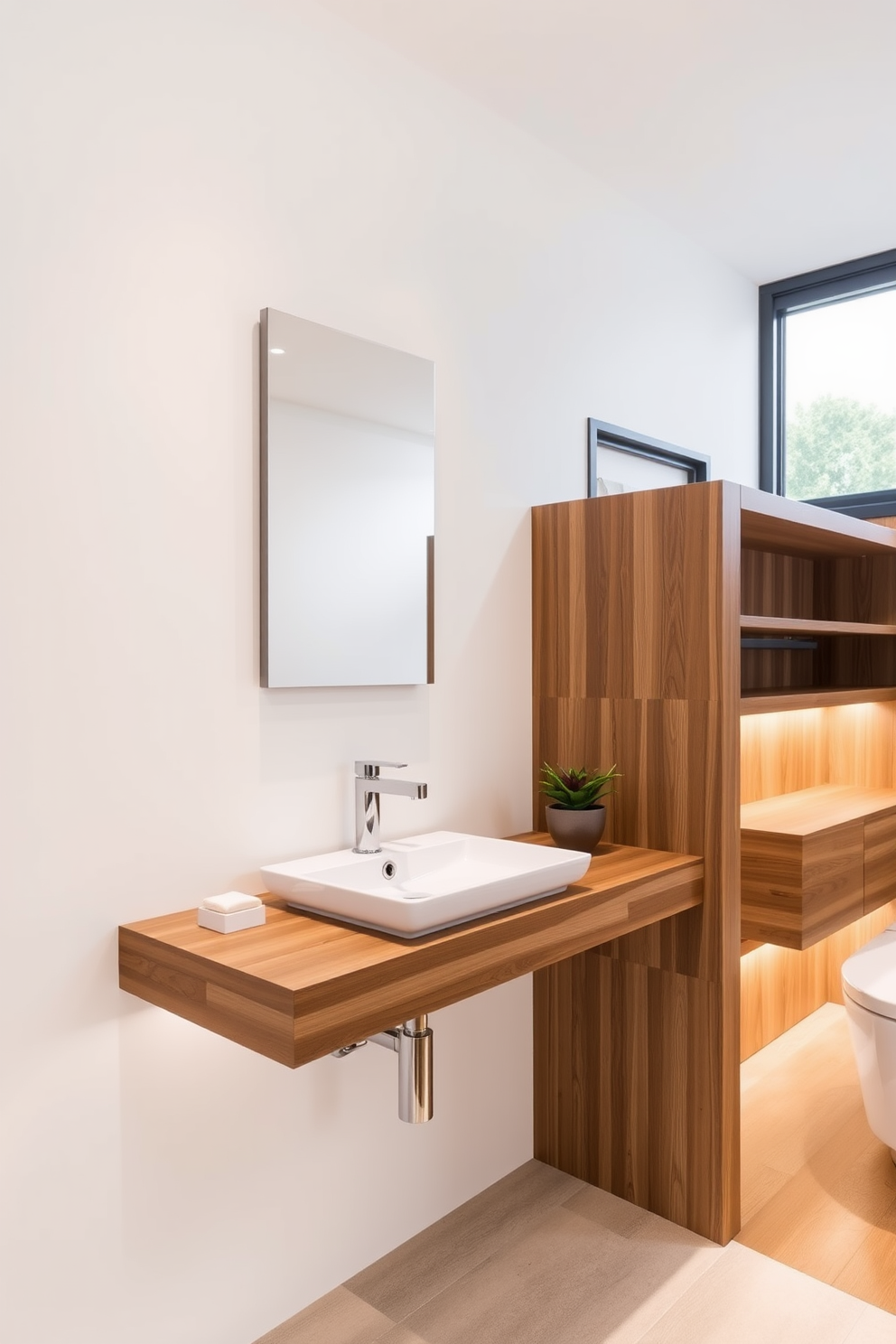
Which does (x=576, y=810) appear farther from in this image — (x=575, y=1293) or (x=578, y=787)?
(x=575, y=1293)

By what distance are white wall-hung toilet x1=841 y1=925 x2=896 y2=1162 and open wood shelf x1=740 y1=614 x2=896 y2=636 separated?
0.90 m

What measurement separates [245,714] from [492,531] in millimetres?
847

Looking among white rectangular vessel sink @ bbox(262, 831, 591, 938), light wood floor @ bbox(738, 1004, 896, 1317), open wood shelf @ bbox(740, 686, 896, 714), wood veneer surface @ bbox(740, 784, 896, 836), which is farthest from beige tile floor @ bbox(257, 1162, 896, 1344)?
open wood shelf @ bbox(740, 686, 896, 714)

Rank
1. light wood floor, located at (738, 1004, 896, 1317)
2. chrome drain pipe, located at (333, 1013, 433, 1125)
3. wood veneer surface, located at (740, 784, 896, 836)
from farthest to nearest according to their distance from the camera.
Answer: wood veneer surface, located at (740, 784, 896, 836) < light wood floor, located at (738, 1004, 896, 1317) < chrome drain pipe, located at (333, 1013, 433, 1125)

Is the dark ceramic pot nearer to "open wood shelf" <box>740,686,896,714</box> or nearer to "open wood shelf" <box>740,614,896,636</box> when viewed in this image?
"open wood shelf" <box>740,686,896,714</box>

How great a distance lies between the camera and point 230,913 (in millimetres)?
1573

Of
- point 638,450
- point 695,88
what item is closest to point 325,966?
point 638,450

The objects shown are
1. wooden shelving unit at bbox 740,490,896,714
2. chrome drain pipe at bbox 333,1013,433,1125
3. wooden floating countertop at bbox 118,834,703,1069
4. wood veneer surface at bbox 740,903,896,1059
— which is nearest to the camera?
wooden floating countertop at bbox 118,834,703,1069

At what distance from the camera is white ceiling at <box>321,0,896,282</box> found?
2018mm

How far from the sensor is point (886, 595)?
10.8 feet

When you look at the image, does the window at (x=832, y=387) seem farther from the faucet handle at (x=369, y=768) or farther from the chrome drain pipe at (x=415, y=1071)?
the chrome drain pipe at (x=415, y=1071)

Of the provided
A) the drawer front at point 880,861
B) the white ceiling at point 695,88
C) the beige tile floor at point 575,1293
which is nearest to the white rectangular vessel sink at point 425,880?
the beige tile floor at point 575,1293

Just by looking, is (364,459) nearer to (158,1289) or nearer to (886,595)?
(158,1289)

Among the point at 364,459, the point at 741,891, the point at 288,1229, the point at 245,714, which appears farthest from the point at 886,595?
the point at 288,1229
